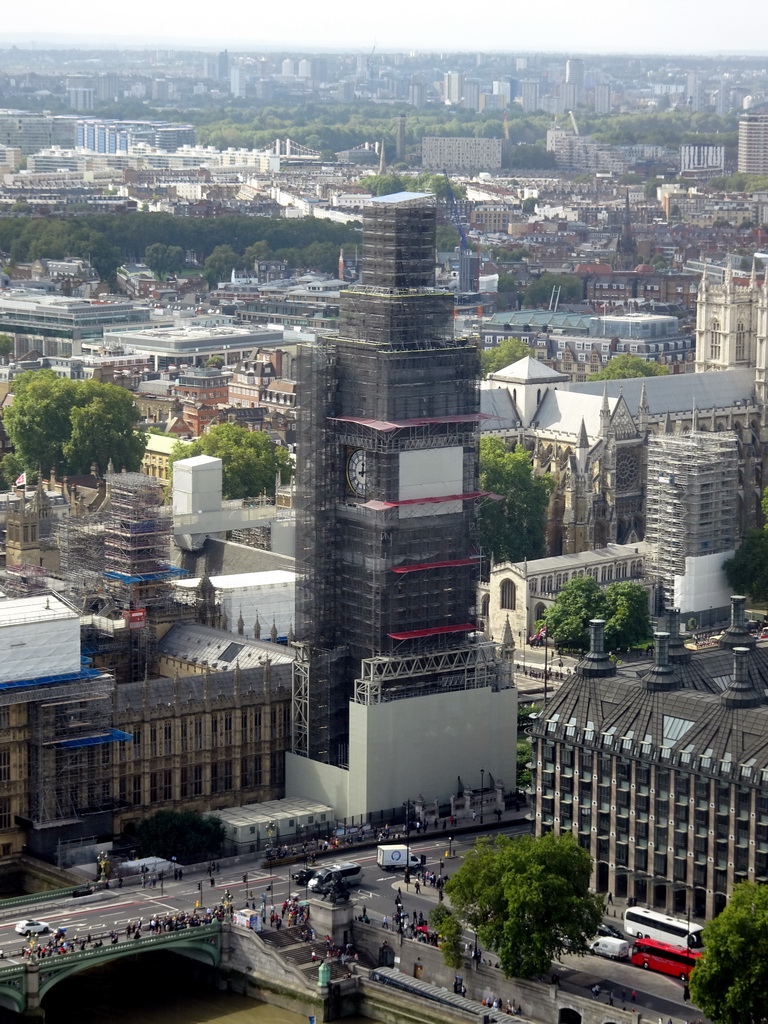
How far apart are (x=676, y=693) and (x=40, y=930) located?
84.8ft

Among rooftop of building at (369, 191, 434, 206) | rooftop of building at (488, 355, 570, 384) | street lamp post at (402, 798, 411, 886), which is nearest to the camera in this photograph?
street lamp post at (402, 798, 411, 886)

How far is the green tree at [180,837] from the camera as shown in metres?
111

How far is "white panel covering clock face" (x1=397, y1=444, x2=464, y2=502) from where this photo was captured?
118 metres

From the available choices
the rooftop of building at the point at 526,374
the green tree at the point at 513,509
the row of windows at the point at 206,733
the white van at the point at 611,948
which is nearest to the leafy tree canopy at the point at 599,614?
the green tree at the point at 513,509

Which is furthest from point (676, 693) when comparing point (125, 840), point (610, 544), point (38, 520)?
point (610, 544)

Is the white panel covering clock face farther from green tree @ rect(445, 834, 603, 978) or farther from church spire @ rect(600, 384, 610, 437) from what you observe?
church spire @ rect(600, 384, 610, 437)

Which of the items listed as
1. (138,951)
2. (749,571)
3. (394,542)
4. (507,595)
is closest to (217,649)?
(394,542)

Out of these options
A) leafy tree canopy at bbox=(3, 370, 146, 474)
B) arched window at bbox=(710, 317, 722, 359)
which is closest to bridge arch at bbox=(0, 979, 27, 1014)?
leafy tree canopy at bbox=(3, 370, 146, 474)

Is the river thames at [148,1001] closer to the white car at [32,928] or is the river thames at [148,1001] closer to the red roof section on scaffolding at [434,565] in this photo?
the white car at [32,928]

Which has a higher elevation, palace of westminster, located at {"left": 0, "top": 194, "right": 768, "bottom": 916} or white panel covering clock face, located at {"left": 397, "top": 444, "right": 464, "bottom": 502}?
white panel covering clock face, located at {"left": 397, "top": 444, "right": 464, "bottom": 502}

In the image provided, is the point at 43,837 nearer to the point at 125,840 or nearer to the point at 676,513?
the point at 125,840

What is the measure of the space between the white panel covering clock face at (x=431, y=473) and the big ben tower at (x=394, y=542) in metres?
0.08

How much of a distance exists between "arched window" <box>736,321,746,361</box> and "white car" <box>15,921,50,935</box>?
102 metres

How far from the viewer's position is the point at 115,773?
114 metres
